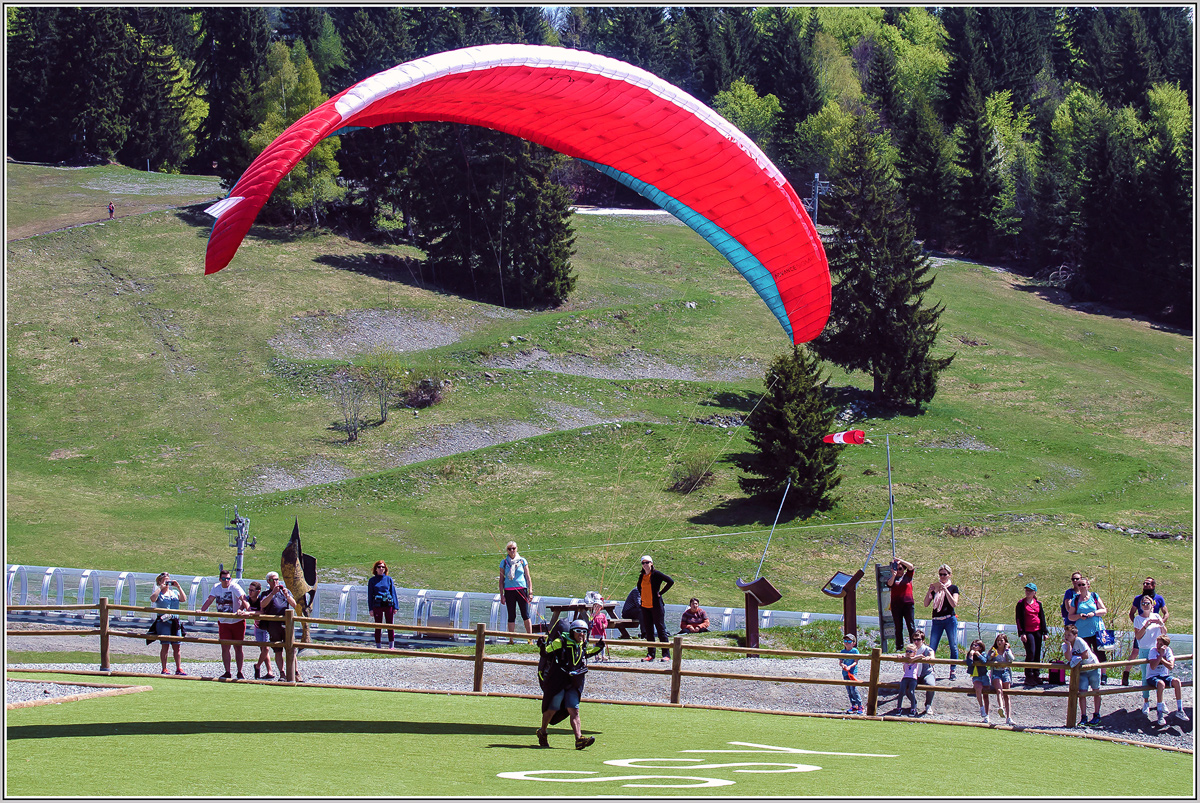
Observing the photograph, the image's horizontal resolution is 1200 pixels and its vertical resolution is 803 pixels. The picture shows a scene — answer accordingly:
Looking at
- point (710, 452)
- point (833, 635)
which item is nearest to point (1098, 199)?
point (710, 452)

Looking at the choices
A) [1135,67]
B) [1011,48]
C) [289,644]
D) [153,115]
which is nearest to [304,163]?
[153,115]

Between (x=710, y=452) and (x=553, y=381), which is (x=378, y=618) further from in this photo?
(x=553, y=381)

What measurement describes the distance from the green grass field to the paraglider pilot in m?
11.8

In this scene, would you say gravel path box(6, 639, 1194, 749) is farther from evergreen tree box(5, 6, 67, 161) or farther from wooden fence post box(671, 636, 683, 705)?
evergreen tree box(5, 6, 67, 161)

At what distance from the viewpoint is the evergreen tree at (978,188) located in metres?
71.1

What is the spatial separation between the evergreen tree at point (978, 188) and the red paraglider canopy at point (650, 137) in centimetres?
6206

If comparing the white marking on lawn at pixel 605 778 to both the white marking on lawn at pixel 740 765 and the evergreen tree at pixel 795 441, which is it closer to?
the white marking on lawn at pixel 740 765

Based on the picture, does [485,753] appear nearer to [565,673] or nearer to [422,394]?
[565,673]

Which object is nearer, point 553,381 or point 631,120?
point 631,120

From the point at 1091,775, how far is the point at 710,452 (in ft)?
94.7

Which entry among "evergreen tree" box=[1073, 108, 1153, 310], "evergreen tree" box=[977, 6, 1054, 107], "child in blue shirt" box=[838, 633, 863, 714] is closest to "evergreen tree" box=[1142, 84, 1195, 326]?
"evergreen tree" box=[1073, 108, 1153, 310]

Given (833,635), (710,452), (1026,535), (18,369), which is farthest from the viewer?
(18,369)

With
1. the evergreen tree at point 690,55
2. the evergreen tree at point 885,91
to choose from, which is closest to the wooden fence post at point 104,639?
the evergreen tree at point 885,91

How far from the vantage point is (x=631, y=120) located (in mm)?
12633
